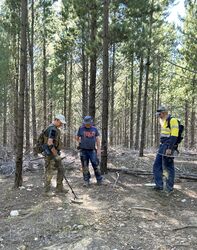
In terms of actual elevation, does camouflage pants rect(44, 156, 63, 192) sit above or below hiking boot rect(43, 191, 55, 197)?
above

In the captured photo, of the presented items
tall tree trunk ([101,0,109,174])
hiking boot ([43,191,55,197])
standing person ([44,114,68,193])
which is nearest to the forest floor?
hiking boot ([43,191,55,197])

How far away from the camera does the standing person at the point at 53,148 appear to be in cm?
741

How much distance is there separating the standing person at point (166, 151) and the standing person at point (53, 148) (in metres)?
2.34

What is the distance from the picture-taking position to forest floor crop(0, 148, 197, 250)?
16.5ft

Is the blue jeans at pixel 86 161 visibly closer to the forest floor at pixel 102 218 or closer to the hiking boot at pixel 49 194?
the forest floor at pixel 102 218

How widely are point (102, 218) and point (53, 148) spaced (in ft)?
7.40

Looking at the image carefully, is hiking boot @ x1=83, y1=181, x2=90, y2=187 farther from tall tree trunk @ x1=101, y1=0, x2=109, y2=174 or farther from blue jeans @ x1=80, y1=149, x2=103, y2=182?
tall tree trunk @ x1=101, y1=0, x2=109, y2=174

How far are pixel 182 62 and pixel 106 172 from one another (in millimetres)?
12973

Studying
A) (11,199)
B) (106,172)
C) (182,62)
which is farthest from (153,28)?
(11,199)

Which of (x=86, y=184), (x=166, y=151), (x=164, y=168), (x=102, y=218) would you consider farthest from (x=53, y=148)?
(x=164, y=168)

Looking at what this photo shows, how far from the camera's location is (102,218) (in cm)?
583

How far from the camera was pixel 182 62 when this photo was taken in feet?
66.7

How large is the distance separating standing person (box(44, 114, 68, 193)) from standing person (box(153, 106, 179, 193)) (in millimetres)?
2337

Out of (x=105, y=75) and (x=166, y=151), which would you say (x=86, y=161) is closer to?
(x=166, y=151)
